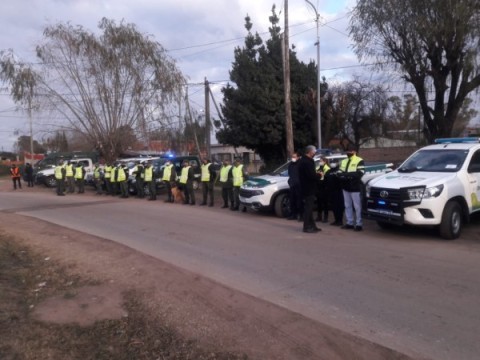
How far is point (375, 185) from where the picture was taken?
998 centimetres

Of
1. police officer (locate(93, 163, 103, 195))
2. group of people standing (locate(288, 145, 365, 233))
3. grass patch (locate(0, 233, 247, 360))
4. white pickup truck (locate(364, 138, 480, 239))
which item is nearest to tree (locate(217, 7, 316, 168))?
police officer (locate(93, 163, 103, 195))

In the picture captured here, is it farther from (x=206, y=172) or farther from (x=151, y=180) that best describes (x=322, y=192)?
(x=151, y=180)

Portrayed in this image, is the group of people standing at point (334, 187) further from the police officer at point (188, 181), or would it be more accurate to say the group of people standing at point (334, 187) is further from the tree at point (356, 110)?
the tree at point (356, 110)

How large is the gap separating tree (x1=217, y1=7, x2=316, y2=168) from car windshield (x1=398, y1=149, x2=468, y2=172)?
64.0 ft

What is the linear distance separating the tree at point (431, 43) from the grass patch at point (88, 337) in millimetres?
11860

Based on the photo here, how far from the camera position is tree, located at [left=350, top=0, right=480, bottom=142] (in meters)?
13.7

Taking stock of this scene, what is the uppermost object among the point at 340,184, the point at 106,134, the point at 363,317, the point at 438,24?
the point at 438,24

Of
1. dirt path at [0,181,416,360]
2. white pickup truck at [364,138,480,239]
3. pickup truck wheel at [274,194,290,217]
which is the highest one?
white pickup truck at [364,138,480,239]

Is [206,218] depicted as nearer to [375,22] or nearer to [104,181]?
[375,22]

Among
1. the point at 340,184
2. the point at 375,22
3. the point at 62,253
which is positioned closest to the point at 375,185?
the point at 340,184

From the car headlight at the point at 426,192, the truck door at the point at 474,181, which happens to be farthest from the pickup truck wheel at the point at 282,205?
the truck door at the point at 474,181

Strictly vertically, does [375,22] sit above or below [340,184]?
above

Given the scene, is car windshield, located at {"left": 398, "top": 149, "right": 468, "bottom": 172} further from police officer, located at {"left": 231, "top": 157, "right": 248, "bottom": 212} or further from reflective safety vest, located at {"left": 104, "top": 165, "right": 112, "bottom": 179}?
reflective safety vest, located at {"left": 104, "top": 165, "right": 112, "bottom": 179}

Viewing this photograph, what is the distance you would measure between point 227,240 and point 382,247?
3.00 m
